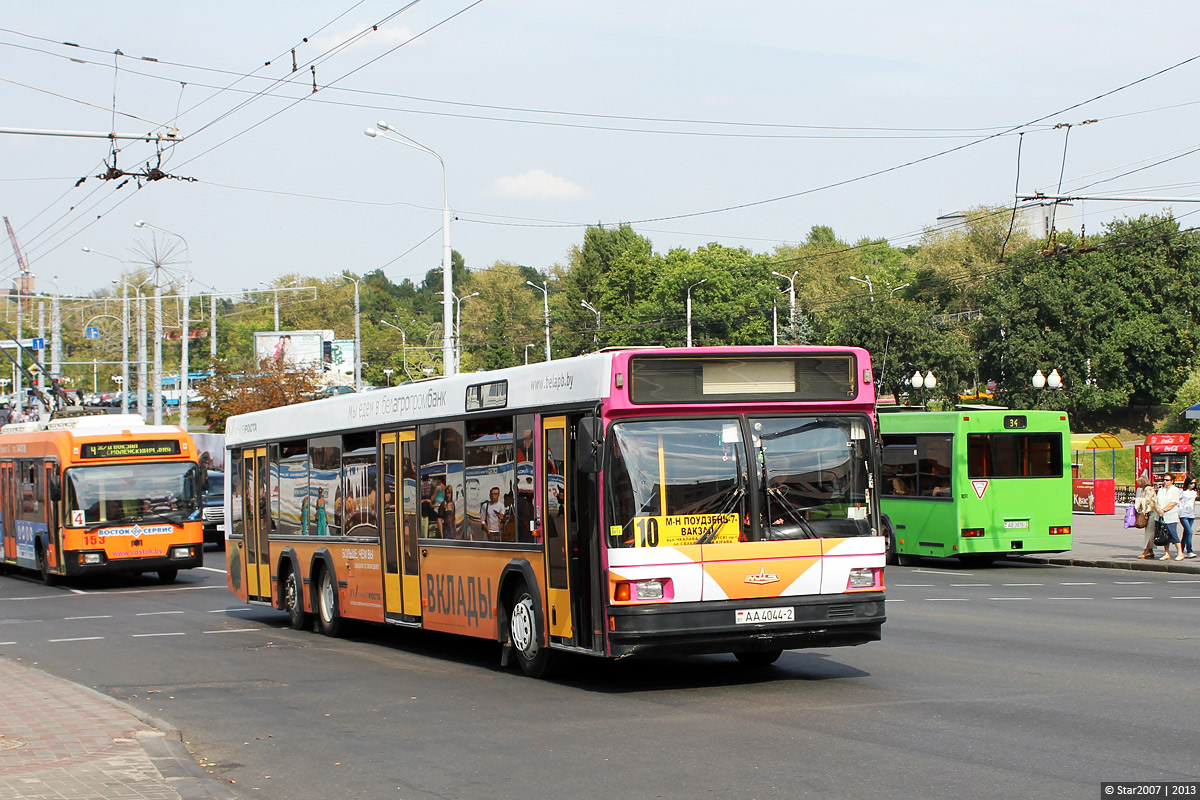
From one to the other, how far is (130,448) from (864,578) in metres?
19.3

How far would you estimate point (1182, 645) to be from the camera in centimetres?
1322

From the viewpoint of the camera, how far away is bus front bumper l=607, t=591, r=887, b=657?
10.3m

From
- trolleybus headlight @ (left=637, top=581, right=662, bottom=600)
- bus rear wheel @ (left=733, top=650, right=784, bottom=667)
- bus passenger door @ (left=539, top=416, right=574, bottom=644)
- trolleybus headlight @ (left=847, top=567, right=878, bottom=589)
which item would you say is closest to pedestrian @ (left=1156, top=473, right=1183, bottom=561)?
bus rear wheel @ (left=733, top=650, right=784, bottom=667)

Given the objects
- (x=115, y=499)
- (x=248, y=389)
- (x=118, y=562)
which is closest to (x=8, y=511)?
(x=115, y=499)

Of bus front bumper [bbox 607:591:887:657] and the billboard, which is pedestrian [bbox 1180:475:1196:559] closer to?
bus front bumper [bbox 607:591:887:657]

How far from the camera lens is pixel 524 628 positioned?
12.0 meters

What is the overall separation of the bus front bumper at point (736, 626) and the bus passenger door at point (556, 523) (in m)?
0.84

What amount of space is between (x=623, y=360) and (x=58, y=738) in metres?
4.71

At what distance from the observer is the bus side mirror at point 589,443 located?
10.3 meters

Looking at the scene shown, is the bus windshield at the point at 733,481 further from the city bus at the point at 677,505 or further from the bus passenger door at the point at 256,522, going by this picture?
the bus passenger door at the point at 256,522

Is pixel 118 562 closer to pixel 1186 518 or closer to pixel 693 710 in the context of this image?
pixel 693 710

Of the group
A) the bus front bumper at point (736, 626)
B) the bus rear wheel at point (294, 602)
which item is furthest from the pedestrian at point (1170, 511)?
the bus front bumper at point (736, 626)

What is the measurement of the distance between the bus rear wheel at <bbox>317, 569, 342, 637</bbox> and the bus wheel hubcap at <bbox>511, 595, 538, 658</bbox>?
482 centimetres

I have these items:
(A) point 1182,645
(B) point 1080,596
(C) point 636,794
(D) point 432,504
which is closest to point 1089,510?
(B) point 1080,596
